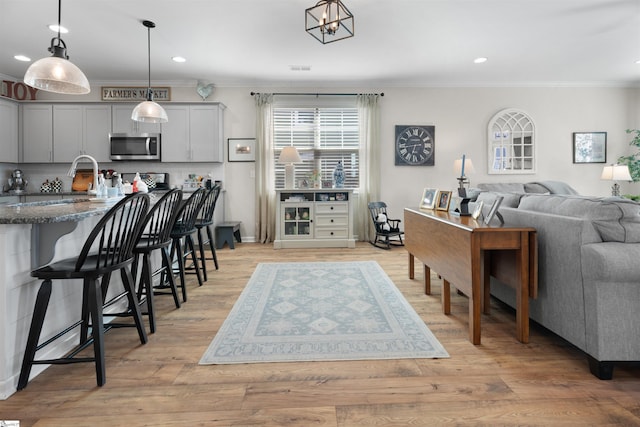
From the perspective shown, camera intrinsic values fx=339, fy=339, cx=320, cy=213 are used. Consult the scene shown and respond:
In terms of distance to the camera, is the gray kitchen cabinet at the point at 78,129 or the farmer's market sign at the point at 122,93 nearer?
the gray kitchen cabinet at the point at 78,129

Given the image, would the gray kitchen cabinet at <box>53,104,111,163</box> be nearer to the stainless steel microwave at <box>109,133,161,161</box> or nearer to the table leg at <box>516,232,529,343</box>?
the stainless steel microwave at <box>109,133,161,161</box>

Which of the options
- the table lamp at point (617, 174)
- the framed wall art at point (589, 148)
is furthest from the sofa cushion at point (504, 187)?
the framed wall art at point (589, 148)

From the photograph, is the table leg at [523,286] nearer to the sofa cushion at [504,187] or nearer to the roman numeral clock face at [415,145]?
the sofa cushion at [504,187]

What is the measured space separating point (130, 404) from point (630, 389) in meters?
2.22

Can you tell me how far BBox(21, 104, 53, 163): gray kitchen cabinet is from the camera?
198 inches

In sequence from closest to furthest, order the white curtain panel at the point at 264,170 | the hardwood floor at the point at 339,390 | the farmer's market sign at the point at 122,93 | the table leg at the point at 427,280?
1. the hardwood floor at the point at 339,390
2. the table leg at the point at 427,280
3. the farmer's market sign at the point at 122,93
4. the white curtain panel at the point at 264,170

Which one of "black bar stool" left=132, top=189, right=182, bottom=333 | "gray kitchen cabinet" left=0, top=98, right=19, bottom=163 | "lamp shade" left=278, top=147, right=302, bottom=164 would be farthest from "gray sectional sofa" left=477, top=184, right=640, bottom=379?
"gray kitchen cabinet" left=0, top=98, right=19, bottom=163

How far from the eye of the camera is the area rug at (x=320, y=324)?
1.88 meters

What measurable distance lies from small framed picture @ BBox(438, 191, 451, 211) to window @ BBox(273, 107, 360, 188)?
9.23 ft

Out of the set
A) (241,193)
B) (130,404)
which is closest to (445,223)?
(130,404)

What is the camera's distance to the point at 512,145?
18.8ft

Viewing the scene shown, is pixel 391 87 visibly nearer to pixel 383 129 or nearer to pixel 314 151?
pixel 383 129

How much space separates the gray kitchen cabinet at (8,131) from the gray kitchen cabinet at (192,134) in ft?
6.83

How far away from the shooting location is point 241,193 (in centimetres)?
558
